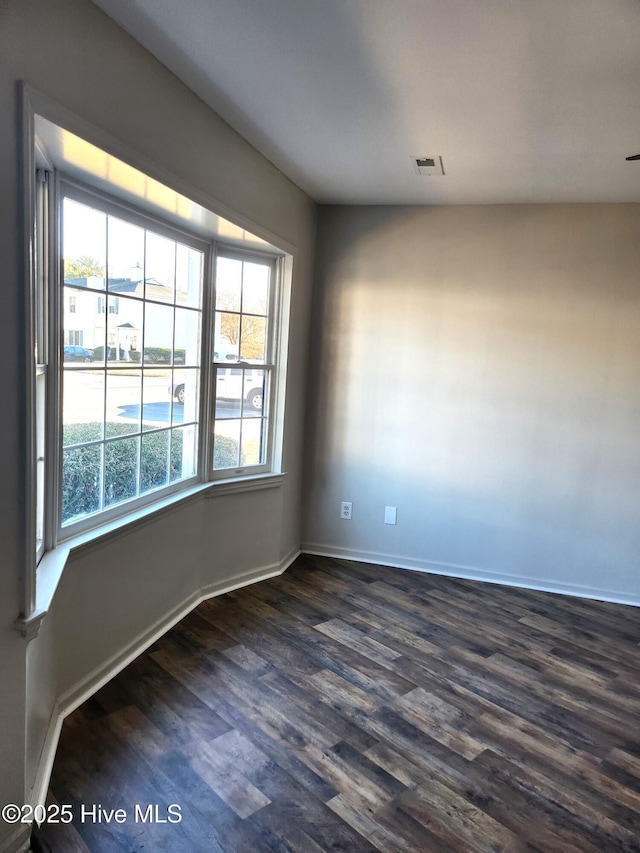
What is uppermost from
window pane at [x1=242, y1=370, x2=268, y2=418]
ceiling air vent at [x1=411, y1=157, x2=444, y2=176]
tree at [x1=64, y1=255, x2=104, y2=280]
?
ceiling air vent at [x1=411, y1=157, x2=444, y2=176]

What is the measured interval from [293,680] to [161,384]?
1521 mm

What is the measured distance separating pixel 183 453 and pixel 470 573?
7.06 feet

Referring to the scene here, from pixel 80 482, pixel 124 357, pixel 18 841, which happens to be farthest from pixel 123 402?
pixel 18 841

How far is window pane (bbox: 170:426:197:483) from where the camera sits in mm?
3041

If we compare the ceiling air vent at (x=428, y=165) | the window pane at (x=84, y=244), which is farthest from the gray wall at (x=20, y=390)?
the ceiling air vent at (x=428, y=165)

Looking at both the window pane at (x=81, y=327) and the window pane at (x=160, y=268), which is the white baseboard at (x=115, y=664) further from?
the window pane at (x=160, y=268)

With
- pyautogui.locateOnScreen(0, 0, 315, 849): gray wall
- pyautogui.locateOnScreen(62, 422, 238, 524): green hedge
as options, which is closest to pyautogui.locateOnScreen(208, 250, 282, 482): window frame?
pyautogui.locateOnScreen(0, 0, 315, 849): gray wall

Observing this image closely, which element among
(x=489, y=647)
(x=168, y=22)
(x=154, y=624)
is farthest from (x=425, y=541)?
(x=168, y=22)

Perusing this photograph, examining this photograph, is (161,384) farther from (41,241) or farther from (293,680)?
(293,680)

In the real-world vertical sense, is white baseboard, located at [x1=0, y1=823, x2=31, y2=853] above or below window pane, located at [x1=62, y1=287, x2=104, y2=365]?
below

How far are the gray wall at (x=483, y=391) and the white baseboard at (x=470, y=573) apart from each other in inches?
0.5

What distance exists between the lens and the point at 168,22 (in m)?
1.88

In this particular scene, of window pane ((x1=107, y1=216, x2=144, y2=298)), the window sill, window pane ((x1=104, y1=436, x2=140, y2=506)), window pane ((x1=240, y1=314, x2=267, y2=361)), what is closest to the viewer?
the window sill

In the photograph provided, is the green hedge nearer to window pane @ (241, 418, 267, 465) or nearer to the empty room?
the empty room
